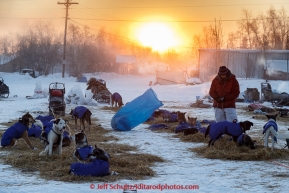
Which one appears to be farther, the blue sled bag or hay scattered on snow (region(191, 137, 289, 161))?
the blue sled bag

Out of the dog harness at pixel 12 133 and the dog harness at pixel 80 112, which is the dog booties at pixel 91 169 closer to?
the dog harness at pixel 12 133

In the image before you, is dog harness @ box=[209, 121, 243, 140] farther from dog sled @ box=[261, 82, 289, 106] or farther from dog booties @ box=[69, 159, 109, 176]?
dog sled @ box=[261, 82, 289, 106]

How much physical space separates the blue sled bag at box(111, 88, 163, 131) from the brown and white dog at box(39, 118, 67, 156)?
4.50m

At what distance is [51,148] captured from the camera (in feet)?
25.3

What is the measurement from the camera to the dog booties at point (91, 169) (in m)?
6.16

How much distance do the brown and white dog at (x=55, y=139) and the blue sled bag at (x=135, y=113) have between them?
450cm

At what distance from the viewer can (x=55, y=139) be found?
7766 mm

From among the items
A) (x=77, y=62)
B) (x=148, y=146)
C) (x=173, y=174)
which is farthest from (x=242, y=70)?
(x=173, y=174)

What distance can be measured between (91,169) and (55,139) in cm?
182

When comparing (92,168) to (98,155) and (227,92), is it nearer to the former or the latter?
(98,155)

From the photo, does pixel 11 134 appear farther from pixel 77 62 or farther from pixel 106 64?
pixel 106 64

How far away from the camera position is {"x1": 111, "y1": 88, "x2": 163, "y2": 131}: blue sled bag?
1232 centimetres

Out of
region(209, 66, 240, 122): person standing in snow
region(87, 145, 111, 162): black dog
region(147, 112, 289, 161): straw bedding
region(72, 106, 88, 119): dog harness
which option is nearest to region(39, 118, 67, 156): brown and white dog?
region(87, 145, 111, 162): black dog

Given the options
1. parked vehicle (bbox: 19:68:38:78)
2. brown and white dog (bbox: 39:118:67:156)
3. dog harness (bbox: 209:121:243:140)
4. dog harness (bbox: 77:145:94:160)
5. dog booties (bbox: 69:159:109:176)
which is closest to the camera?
dog booties (bbox: 69:159:109:176)
